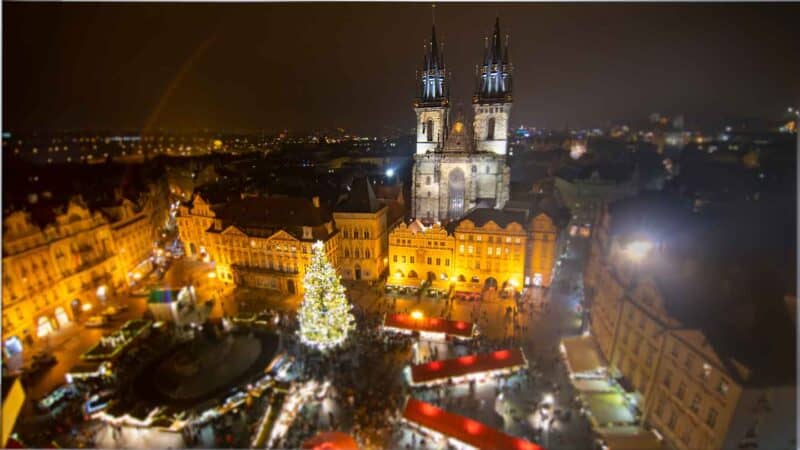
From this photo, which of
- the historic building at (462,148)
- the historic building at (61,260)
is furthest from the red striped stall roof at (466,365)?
the historic building at (61,260)

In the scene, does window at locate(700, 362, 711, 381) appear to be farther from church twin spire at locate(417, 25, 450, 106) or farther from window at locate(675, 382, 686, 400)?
church twin spire at locate(417, 25, 450, 106)

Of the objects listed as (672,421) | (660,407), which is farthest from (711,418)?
(660,407)

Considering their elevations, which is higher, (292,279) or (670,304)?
(670,304)

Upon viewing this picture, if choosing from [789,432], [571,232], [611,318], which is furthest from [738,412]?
[571,232]

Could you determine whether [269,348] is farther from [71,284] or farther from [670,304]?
[670,304]

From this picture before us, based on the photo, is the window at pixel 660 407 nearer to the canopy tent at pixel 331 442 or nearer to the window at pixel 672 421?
the window at pixel 672 421

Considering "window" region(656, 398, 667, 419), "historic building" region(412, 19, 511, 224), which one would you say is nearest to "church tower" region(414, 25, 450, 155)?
"historic building" region(412, 19, 511, 224)
